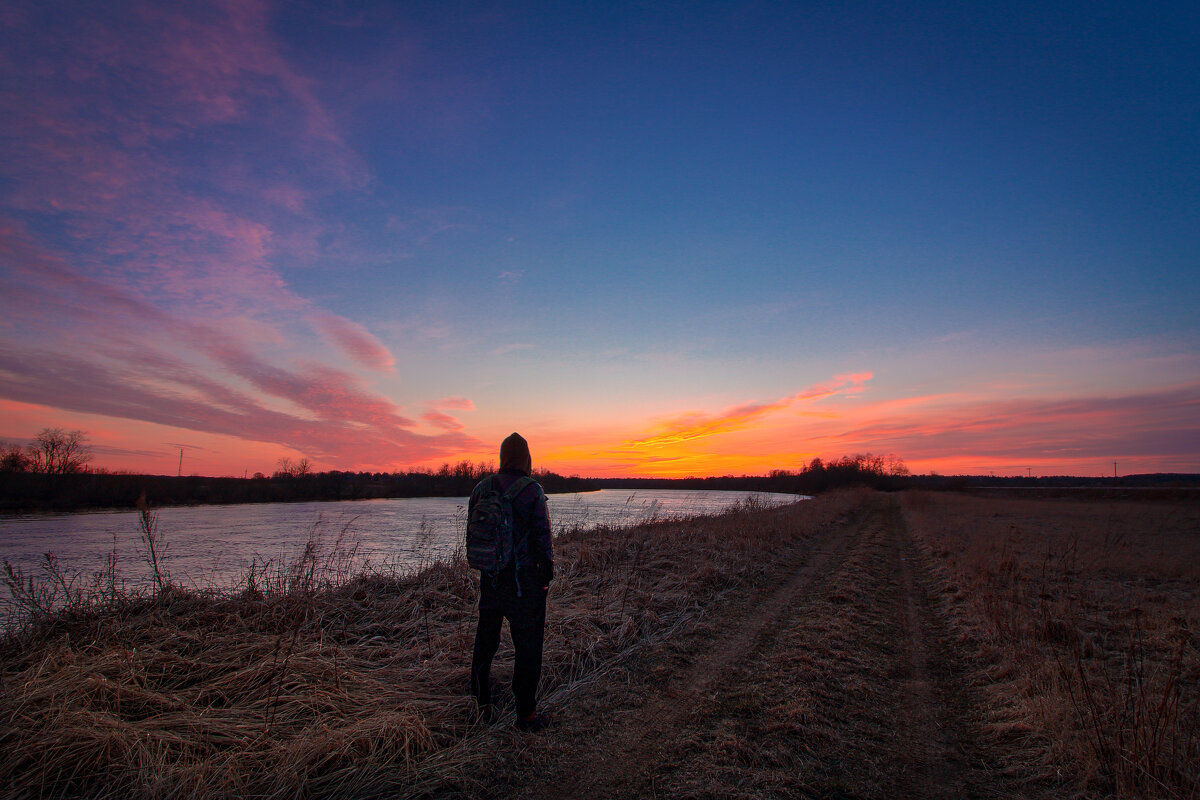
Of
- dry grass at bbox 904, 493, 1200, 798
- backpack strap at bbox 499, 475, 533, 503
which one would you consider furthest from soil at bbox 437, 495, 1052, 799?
backpack strap at bbox 499, 475, 533, 503

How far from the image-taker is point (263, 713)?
387 cm

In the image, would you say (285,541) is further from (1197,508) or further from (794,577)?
(1197,508)

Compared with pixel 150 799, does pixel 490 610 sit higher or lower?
higher

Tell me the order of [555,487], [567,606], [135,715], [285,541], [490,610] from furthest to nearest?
1. [555,487]
2. [285,541]
3. [567,606]
4. [490,610]
5. [135,715]

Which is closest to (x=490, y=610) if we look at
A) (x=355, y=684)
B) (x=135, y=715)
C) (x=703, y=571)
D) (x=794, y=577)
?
(x=355, y=684)

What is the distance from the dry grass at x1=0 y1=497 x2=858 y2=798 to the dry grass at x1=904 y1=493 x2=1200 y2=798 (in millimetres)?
3498

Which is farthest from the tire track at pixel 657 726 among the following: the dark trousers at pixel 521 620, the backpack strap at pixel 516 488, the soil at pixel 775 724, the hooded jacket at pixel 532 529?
the backpack strap at pixel 516 488

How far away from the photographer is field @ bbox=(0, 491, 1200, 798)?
10.7 ft

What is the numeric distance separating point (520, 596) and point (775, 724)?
86.5 inches

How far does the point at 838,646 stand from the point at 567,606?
3484 millimetres

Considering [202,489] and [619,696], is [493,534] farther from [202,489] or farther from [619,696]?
[202,489]

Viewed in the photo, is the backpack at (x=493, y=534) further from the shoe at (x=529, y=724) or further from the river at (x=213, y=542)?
the river at (x=213, y=542)

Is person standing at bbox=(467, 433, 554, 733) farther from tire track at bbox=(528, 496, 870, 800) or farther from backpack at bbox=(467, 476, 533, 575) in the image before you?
tire track at bbox=(528, 496, 870, 800)

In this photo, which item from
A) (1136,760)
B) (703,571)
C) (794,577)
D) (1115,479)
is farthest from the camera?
(1115,479)
